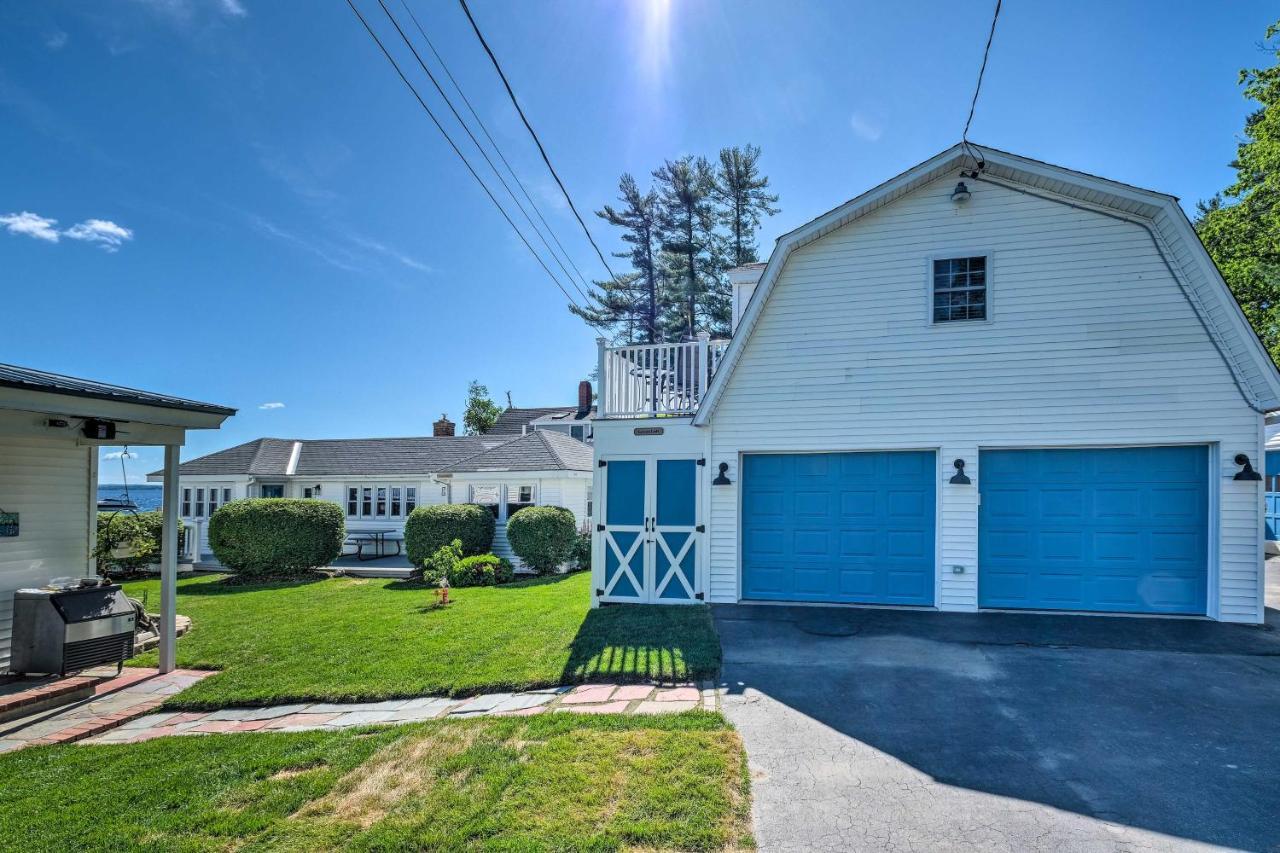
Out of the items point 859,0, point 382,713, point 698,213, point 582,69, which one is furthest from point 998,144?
point 698,213

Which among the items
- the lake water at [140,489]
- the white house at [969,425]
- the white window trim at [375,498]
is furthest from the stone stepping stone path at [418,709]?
the white window trim at [375,498]

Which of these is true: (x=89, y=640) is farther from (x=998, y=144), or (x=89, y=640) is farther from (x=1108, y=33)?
(x=1108, y=33)

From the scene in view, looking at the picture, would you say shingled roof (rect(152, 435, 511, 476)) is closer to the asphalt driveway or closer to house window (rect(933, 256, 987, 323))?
house window (rect(933, 256, 987, 323))

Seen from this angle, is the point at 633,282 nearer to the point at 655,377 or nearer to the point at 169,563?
the point at 655,377

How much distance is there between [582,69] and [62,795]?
1124 cm

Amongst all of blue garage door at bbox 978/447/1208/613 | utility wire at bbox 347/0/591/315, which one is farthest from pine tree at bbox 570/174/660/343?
blue garage door at bbox 978/447/1208/613

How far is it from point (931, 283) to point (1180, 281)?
2.96 metres

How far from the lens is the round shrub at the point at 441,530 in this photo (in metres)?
15.1

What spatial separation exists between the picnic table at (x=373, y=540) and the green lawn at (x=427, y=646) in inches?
319

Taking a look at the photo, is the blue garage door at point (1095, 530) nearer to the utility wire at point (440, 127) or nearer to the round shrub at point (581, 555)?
the utility wire at point (440, 127)

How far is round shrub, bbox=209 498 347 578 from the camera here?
49.2 ft

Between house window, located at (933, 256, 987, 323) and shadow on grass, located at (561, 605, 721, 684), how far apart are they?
216 inches

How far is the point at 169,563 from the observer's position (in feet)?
22.2

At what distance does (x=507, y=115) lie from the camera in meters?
9.50
